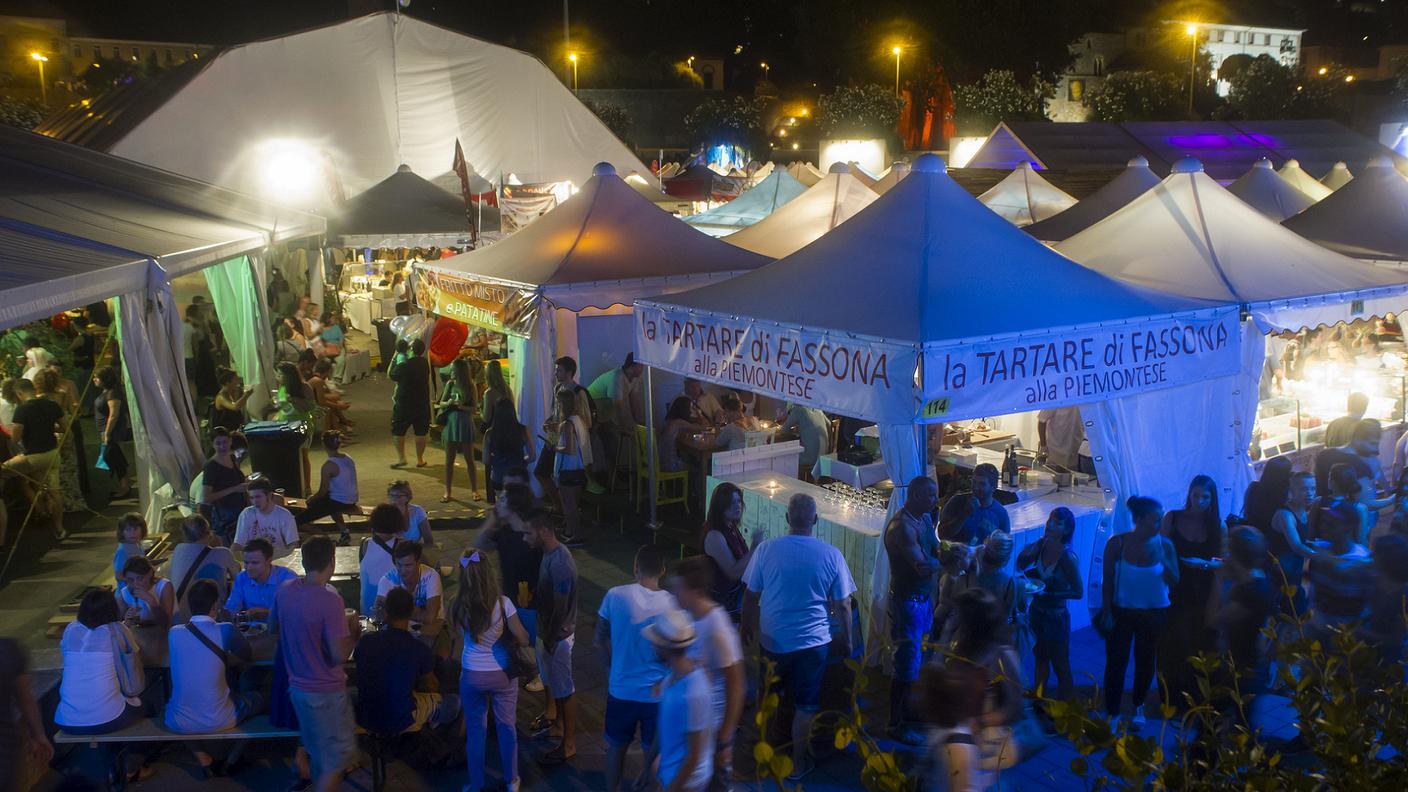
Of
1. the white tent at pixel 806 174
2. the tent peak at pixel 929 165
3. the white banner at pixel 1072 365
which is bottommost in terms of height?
the white banner at pixel 1072 365

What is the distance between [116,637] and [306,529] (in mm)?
4449

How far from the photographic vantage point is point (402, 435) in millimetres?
11992

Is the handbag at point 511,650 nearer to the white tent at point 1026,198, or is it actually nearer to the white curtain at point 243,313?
the white curtain at point 243,313

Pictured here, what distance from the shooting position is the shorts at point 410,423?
11.7 m

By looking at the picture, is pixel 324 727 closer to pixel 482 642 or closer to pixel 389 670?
pixel 389 670

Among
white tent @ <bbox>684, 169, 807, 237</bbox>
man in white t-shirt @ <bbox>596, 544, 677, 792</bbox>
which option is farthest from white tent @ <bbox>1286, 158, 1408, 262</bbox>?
man in white t-shirt @ <bbox>596, 544, 677, 792</bbox>

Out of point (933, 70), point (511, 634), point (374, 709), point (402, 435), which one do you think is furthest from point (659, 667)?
point (933, 70)

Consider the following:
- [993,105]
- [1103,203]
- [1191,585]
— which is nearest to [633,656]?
[1191,585]

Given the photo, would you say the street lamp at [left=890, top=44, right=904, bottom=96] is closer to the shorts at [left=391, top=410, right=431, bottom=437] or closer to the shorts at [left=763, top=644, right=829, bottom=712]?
the shorts at [left=391, top=410, right=431, bottom=437]

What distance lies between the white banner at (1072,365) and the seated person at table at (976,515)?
0.51 meters

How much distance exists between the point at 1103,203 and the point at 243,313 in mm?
10473

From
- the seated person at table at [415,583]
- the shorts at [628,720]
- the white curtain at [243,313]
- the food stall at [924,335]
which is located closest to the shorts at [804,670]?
the shorts at [628,720]

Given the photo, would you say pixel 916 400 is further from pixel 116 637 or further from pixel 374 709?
pixel 116 637

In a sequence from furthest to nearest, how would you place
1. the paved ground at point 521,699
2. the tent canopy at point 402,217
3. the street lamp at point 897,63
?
1. the street lamp at point 897,63
2. the tent canopy at point 402,217
3. the paved ground at point 521,699
